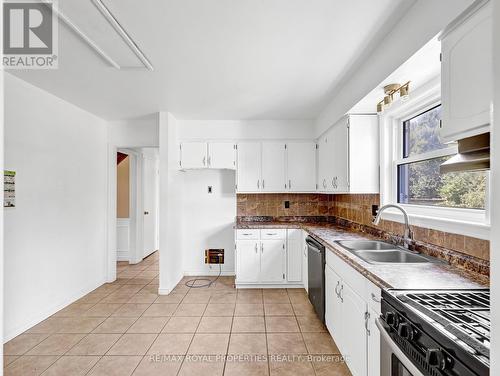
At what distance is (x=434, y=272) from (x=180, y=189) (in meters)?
3.43

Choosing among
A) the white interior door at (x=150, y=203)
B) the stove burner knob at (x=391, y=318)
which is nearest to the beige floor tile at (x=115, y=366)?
the stove burner knob at (x=391, y=318)

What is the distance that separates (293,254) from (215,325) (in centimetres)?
147

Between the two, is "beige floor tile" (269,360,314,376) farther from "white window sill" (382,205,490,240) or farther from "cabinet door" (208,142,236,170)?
"cabinet door" (208,142,236,170)

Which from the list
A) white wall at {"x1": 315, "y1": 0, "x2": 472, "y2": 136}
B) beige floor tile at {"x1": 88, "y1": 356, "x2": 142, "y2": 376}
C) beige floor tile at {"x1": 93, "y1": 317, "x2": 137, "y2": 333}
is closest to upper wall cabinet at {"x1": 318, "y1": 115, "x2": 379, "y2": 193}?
white wall at {"x1": 315, "y1": 0, "x2": 472, "y2": 136}

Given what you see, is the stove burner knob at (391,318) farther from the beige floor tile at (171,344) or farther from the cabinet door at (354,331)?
the beige floor tile at (171,344)

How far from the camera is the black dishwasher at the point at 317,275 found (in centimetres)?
261

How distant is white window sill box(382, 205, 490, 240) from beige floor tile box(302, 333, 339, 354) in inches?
49.6

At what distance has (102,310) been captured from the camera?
3.12 meters

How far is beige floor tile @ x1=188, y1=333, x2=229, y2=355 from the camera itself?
233 centimetres

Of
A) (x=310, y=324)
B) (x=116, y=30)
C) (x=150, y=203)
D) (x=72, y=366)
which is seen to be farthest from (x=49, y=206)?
(x=310, y=324)

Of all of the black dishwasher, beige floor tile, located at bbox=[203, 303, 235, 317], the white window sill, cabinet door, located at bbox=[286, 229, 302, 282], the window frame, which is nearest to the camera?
the white window sill

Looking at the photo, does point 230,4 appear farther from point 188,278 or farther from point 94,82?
point 188,278

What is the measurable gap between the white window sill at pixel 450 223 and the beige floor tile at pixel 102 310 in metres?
3.21

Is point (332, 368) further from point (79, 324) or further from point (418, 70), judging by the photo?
point (79, 324)
